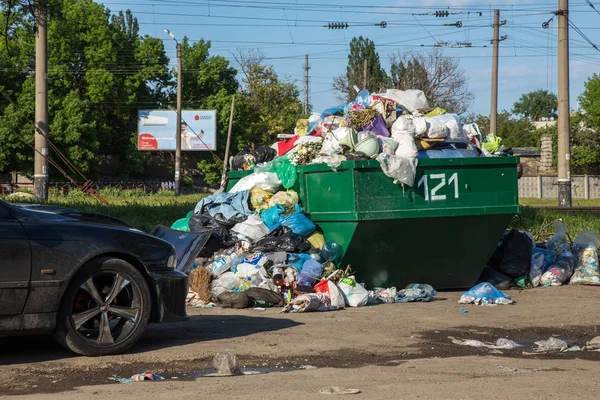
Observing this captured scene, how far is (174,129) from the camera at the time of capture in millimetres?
66375

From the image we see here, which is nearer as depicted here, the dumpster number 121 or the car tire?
the car tire

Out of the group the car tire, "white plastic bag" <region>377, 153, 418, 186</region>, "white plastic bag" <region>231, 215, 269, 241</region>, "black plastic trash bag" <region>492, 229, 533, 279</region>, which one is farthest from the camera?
"black plastic trash bag" <region>492, 229, 533, 279</region>

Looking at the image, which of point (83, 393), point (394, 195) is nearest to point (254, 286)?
point (394, 195)

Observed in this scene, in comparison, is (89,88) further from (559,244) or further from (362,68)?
(559,244)

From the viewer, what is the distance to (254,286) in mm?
9750

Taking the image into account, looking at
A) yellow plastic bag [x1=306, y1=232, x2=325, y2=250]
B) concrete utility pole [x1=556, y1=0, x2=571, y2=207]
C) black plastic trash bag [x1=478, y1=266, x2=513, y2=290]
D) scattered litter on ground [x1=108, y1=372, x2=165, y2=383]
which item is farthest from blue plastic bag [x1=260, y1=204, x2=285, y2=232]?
concrete utility pole [x1=556, y1=0, x2=571, y2=207]

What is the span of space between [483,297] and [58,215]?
5.46 m

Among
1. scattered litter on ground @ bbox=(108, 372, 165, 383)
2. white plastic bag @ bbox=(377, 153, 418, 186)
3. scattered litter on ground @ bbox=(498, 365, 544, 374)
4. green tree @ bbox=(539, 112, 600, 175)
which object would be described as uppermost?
green tree @ bbox=(539, 112, 600, 175)

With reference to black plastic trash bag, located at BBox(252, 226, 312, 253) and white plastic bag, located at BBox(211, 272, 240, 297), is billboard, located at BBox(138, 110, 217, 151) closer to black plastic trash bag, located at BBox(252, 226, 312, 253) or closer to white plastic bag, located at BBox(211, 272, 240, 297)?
black plastic trash bag, located at BBox(252, 226, 312, 253)

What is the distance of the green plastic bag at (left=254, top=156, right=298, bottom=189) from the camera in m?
11.2

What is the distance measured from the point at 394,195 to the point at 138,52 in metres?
58.7

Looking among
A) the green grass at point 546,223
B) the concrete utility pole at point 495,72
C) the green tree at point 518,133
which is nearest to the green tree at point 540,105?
the green tree at point 518,133

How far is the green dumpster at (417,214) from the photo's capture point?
1009 cm

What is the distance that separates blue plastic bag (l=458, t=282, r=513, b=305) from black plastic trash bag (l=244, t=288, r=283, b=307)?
2.25 m
